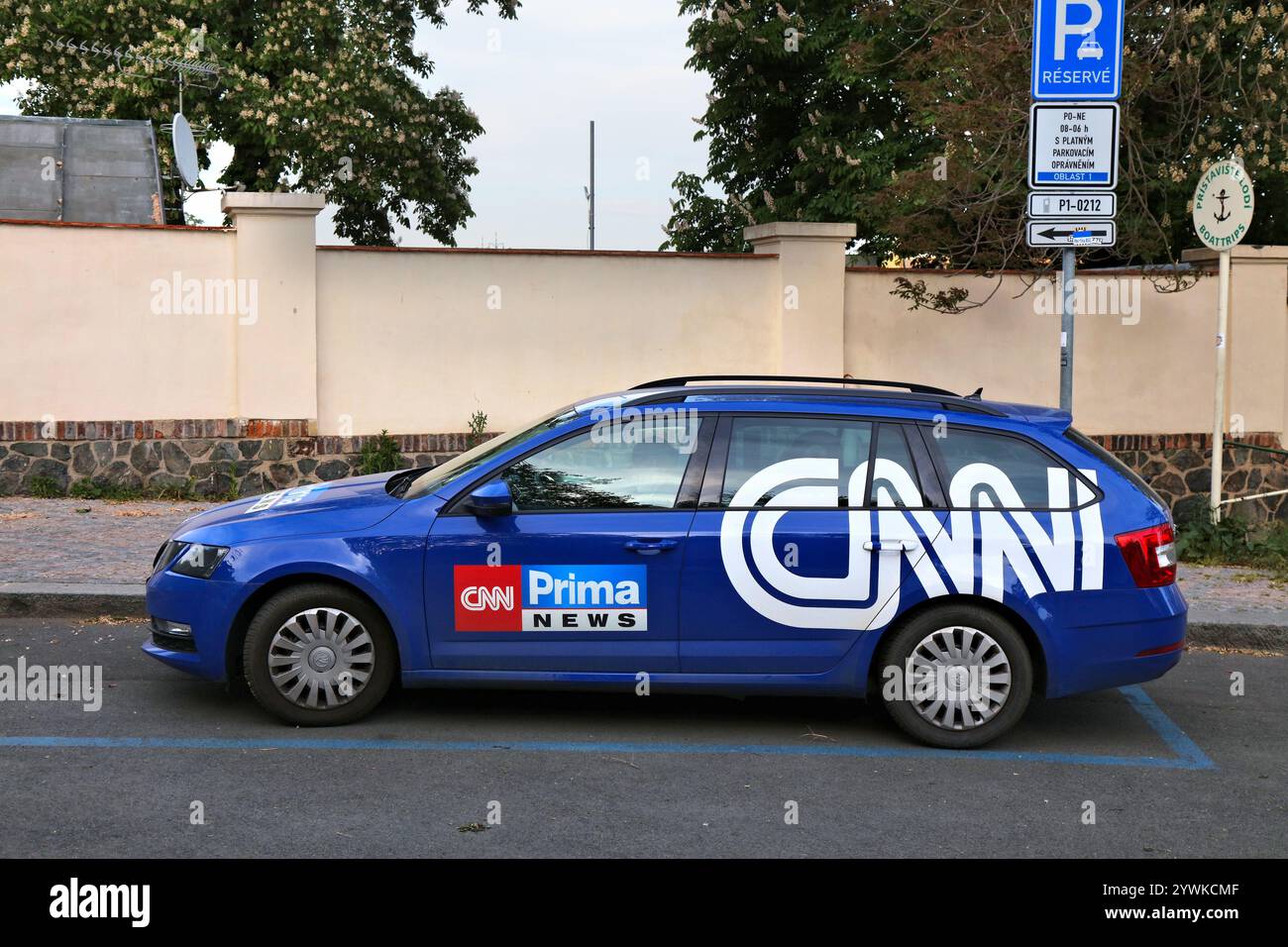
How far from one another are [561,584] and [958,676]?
70.2 inches

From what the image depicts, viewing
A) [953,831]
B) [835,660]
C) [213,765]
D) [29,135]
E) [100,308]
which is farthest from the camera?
[29,135]

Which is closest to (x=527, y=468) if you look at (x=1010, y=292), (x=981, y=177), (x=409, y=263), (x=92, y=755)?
(x=92, y=755)

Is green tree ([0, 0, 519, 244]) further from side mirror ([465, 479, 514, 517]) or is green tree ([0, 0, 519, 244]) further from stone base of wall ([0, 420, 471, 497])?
side mirror ([465, 479, 514, 517])

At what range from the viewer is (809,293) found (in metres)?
13.8

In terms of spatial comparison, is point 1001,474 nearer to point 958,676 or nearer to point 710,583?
point 958,676

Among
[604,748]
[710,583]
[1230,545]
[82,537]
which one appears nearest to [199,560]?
[604,748]

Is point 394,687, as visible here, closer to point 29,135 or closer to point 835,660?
point 835,660

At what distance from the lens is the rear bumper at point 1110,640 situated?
623cm

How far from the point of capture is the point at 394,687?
702cm

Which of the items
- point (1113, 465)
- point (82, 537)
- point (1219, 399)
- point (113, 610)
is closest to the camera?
point (1113, 465)

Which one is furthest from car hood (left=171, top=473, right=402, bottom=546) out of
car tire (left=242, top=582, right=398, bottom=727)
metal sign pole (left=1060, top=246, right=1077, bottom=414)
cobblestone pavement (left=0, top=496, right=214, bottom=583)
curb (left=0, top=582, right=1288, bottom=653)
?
metal sign pole (left=1060, top=246, right=1077, bottom=414)

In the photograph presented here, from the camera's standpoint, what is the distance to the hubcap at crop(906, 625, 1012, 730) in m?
6.23

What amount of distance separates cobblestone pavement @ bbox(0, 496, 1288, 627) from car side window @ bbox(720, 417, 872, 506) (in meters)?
3.55
